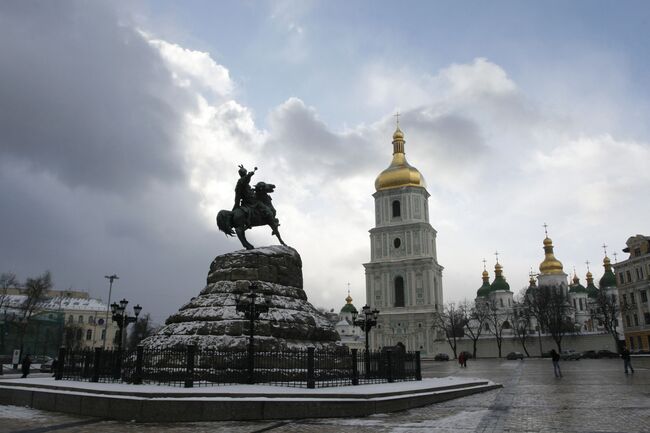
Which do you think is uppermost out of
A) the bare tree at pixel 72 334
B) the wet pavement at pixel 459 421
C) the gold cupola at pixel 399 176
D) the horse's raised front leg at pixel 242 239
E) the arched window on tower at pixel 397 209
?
the gold cupola at pixel 399 176

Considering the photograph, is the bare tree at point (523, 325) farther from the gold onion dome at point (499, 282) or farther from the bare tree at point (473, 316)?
the gold onion dome at point (499, 282)

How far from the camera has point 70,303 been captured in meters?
80.7

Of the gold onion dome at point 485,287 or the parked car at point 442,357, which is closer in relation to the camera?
the parked car at point 442,357

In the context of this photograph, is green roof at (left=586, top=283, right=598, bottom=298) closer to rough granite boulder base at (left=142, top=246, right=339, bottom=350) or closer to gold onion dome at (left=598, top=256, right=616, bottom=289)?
gold onion dome at (left=598, top=256, right=616, bottom=289)

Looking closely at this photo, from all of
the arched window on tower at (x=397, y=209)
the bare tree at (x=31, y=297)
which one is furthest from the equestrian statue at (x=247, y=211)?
the arched window on tower at (x=397, y=209)

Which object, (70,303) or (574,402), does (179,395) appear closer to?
(574,402)

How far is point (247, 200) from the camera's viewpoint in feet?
79.4

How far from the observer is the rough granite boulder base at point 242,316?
19.0m

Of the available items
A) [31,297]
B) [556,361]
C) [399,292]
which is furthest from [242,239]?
[399,292]

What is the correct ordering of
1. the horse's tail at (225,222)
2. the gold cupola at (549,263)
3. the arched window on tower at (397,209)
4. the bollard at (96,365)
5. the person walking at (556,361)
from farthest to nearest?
1. the gold cupola at (549,263)
2. the arched window on tower at (397,209)
3. the person walking at (556,361)
4. the horse's tail at (225,222)
5. the bollard at (96,365)

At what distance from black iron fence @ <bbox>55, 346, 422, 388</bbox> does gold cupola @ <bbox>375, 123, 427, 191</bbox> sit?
61119 millimetres

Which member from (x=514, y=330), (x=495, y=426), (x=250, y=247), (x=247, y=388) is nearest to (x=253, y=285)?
(x=247, y=388)

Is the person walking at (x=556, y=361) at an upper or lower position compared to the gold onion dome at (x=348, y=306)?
lower

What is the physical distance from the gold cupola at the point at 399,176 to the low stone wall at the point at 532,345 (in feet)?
77.4
